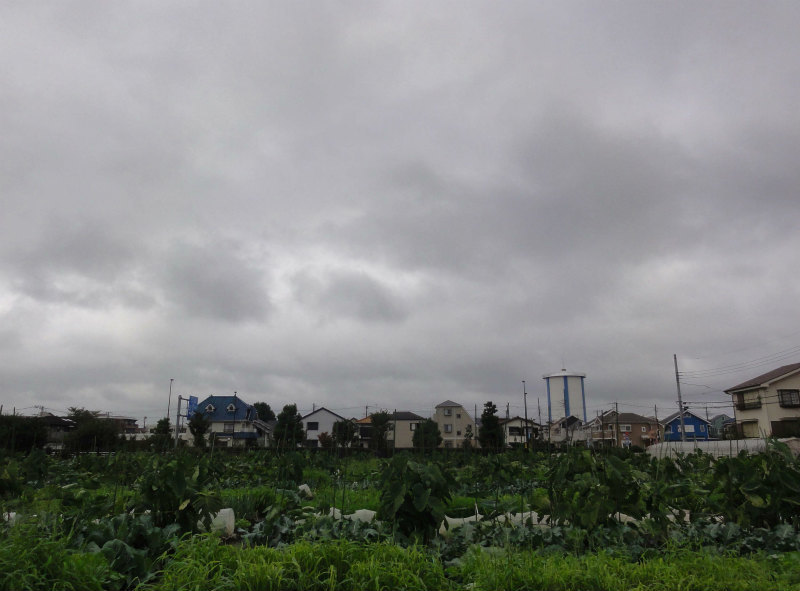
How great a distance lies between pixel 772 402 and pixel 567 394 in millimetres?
23254

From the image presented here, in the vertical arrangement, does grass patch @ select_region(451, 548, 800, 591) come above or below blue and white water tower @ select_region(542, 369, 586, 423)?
below

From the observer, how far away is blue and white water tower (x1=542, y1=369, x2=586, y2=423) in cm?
6006

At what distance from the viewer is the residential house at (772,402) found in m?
37.6

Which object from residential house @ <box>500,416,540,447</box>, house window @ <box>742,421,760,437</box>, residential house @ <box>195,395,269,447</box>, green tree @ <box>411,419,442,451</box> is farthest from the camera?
residential house @ <box>195,395,269,447</box>

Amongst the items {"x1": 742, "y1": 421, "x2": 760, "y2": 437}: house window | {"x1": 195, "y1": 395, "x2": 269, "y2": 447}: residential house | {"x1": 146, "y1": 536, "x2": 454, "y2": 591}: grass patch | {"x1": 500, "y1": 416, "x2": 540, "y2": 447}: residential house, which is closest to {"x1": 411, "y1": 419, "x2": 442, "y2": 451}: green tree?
{"x1": 500, "y1": 416, "x2": 540, "y2": 447}: residential house

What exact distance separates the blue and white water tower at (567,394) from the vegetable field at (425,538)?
5659 cm

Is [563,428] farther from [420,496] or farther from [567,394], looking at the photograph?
[420,496]

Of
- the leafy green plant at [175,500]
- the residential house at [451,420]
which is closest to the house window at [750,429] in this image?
the residential house at [451,420]

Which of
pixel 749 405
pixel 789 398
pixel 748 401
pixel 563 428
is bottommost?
pixel 563 428

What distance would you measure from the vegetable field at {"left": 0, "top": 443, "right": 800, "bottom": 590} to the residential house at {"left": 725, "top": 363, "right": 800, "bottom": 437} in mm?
38200

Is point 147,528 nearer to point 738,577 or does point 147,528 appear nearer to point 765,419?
point 738,577

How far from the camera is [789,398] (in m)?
38.2

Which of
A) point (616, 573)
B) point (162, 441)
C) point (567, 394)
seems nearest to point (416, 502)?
A: point (616, 573)

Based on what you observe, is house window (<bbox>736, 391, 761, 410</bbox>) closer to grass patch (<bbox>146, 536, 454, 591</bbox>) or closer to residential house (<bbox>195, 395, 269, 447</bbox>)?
residential house (<bbox>195, 395, 269, 447</bbox>)
